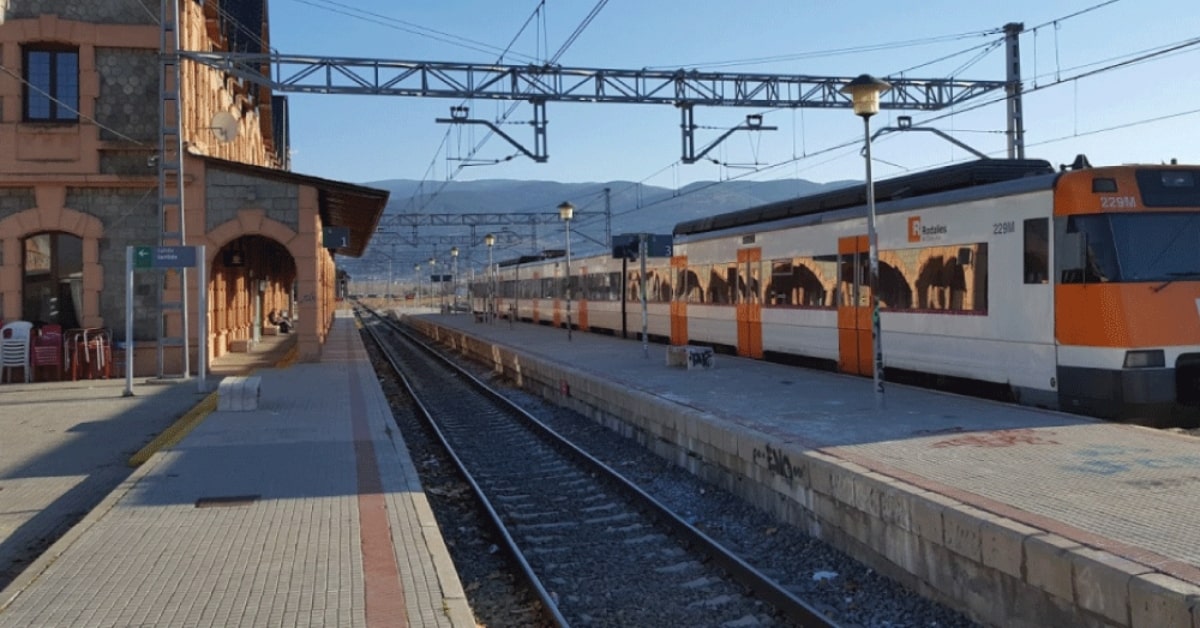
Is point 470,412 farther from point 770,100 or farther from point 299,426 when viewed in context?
point 770,100

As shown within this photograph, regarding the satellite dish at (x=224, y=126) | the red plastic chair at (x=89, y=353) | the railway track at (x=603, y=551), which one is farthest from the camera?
the satellite dish at (x=224, y=126)

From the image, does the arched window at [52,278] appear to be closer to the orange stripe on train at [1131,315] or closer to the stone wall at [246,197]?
the stone wall at [246,197]

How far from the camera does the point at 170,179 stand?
67.5 feet

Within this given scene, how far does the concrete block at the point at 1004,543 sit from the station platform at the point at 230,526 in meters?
3.11

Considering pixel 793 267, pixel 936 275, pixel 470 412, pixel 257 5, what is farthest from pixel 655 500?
pixel 257 5

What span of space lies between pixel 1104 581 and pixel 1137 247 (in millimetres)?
6389

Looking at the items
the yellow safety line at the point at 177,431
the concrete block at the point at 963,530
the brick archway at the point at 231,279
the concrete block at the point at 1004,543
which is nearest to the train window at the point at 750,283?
the brick archway at the point at 231,279

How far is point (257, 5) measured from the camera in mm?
36906

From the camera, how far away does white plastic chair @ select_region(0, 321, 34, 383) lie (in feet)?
64.2

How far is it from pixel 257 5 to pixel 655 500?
107 ft

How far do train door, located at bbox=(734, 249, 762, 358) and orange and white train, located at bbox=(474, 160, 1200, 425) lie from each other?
0.04 metres

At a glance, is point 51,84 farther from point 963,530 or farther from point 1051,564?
point 1051,564

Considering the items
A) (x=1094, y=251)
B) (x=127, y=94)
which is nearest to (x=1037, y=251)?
(x=1094, y=251)

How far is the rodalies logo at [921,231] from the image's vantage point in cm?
1321
